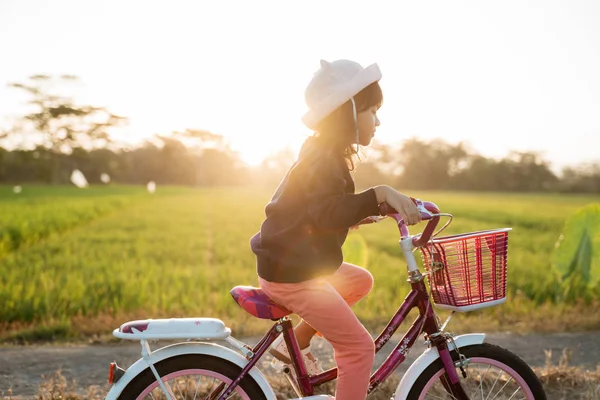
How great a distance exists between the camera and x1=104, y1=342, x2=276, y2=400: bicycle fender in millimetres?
2234

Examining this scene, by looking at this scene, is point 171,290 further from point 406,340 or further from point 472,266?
point 472,266

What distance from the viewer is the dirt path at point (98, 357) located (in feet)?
12.4

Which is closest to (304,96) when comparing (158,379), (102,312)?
(158,379)

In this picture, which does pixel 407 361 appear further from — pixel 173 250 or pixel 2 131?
pixel 2 131

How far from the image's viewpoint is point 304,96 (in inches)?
88.7

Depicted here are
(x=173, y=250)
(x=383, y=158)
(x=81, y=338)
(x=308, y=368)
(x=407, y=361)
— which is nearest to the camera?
(x=308, y=368)

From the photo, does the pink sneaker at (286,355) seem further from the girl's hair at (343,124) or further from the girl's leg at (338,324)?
the girl's hair at (343,124)

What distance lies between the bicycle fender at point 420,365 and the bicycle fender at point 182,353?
488mm

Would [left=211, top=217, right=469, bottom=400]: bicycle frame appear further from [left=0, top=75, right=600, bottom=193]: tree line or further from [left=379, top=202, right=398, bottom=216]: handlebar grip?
[left=0, top=75, right=600, bottom=193]: tree line

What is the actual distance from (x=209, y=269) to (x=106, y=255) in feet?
7.37

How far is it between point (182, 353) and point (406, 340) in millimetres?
832

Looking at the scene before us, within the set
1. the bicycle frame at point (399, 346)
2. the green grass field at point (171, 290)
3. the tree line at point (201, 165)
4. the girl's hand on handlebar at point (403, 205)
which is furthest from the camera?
the tree line at point (201, 165)

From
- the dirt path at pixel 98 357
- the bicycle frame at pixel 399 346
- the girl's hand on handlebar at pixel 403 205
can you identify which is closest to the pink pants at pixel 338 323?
the bicycle frame at pixel 399 346

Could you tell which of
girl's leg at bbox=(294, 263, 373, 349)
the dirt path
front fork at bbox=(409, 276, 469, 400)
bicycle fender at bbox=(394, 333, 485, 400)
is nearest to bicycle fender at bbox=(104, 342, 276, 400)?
girl's leg at bbox=(294, 263, 373, 349)
